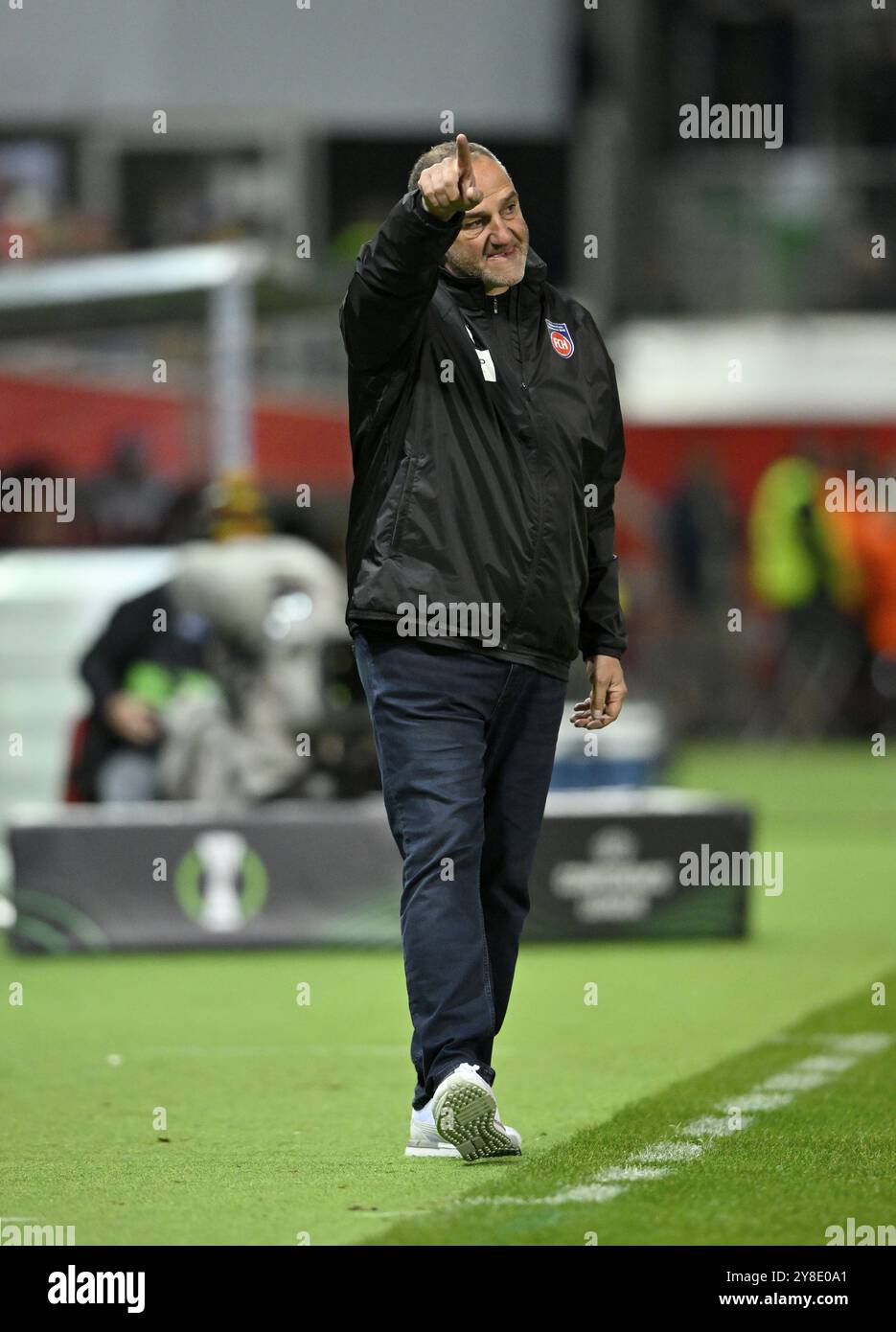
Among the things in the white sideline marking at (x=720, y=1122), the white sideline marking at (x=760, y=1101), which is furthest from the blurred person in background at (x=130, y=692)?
the white sideline marking at (x=760, y=1101)

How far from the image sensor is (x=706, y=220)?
28.8m

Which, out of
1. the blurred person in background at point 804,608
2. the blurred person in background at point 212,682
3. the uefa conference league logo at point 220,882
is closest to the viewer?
the uefa conference league logo at point 220,882

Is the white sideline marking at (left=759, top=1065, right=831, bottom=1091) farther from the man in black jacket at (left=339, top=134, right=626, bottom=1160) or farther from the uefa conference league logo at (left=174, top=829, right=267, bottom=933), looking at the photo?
the uefa conference league logo at (left=174, top=829, right=267, bottom=933)

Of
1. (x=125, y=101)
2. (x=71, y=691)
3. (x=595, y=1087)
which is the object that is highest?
(x=125, y=101)

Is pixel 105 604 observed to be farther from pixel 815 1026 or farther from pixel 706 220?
pixel 706 220

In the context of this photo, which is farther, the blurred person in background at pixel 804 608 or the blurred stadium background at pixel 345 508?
the blurred person in background at pixel 804 608

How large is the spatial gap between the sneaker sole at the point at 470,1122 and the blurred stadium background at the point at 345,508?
177 millimetres

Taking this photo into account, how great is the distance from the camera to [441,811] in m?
5.45

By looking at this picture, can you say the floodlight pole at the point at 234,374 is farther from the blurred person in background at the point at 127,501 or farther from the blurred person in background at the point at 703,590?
the blurred person in background at the point at 703,590

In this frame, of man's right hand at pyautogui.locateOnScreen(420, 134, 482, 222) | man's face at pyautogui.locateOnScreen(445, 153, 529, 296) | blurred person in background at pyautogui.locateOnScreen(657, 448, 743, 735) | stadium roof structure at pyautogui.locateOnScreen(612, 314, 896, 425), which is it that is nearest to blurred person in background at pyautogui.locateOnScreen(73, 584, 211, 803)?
man's face at pyautogui.locateOnScreen(445, 153, 529, 296)

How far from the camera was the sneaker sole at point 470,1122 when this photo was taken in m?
5.33

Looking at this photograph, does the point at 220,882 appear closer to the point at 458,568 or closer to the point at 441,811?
the point at 441,811
